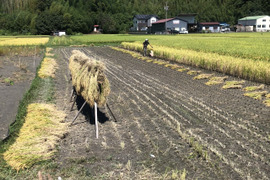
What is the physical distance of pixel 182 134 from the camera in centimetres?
606

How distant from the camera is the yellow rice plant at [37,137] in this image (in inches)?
195

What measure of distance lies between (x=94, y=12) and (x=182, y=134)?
9620 cm

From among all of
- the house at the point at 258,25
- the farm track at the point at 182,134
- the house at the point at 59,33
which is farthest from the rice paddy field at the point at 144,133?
the house at the point at 258,25

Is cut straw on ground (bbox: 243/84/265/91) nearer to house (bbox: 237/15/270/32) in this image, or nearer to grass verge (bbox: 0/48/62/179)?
grass verge (bbox: 0/48/62/179)

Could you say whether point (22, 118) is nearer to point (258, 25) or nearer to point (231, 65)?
point (231, 65)

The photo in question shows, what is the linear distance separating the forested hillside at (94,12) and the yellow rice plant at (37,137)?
73.0 metres

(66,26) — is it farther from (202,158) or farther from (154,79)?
(202,158)

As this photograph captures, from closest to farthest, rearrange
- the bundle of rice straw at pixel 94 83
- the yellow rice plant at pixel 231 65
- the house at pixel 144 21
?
the bundle of rice straw at pixel 94 83 → the yellow rice plant at pixel 231 65 → the house at pixel 144 21

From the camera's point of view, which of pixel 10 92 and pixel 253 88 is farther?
pixel 10 92

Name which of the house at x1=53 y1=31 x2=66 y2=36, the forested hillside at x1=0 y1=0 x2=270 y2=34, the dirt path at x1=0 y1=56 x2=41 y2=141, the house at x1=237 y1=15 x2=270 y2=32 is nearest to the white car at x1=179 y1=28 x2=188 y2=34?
the house at x1=237 y1=15 x2=270 y2=32

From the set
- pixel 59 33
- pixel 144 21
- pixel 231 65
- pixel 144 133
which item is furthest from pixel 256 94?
pixel 144 21

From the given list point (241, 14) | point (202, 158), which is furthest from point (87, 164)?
point (241, 14)

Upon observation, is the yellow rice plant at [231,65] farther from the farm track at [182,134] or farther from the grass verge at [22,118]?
the grass verge at [22,118]

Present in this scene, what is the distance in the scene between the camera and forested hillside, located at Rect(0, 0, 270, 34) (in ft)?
254
